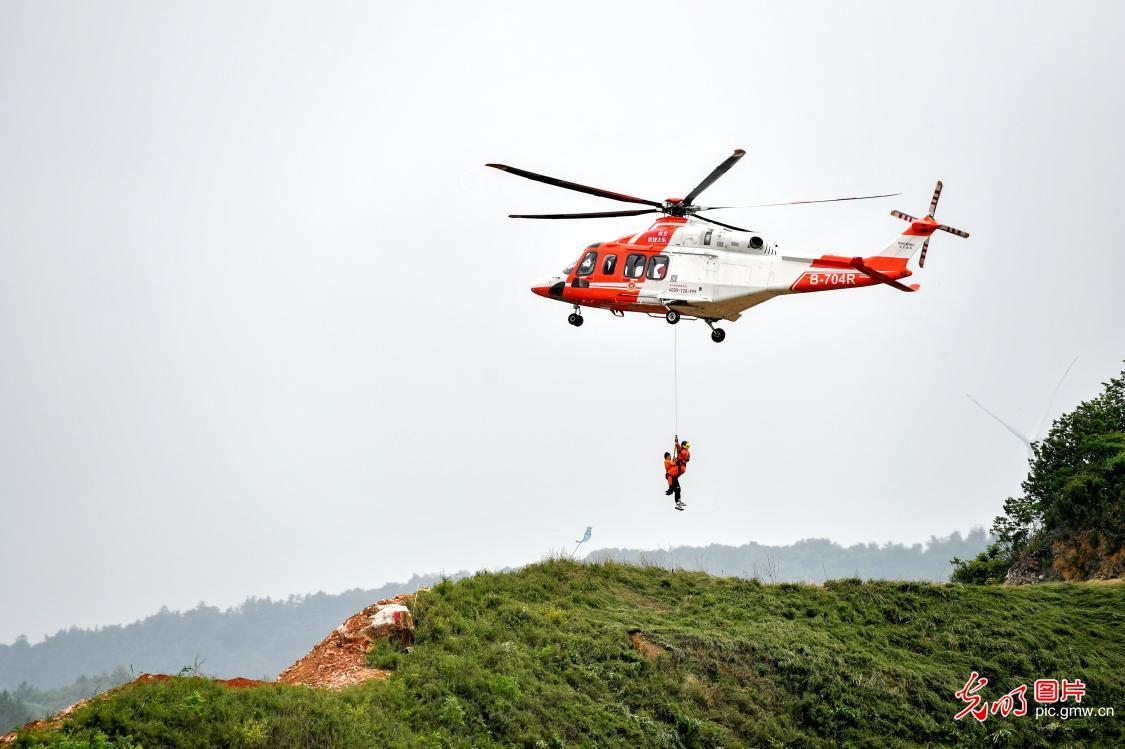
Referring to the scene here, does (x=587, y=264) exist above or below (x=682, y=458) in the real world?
above

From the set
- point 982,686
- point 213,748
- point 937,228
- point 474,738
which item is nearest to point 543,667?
point 474,738

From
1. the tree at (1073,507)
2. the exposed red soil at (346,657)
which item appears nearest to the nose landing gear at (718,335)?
the exposed red soil at (346,657)

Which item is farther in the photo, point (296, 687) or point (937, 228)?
point (937, 228)

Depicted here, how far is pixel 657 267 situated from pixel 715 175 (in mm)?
3197

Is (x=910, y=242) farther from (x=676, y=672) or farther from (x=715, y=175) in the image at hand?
(x=676, y=672)

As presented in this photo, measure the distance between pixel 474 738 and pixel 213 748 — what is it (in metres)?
4.15

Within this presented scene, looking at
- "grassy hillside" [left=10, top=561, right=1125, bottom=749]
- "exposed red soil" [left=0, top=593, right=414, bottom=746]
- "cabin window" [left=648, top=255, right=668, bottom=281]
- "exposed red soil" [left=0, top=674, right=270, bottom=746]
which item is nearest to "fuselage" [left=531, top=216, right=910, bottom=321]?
"cabin window" [left=648, top=255, right=668, bottom=281]

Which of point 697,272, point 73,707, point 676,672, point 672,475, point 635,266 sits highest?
point 635,266

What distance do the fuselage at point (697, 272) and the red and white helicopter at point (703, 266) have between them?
1.0 inches

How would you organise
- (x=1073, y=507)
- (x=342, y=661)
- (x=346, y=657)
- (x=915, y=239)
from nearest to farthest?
(x=342, y=661) → (x=346, y=657) → (x=915, y=239) → (x=1073, y=507)

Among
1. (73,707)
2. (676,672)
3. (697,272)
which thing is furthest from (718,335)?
(73,707)

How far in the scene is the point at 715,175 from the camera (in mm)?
21672

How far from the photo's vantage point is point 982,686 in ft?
66.7

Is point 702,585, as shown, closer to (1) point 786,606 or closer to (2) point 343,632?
(1) point 786,606
